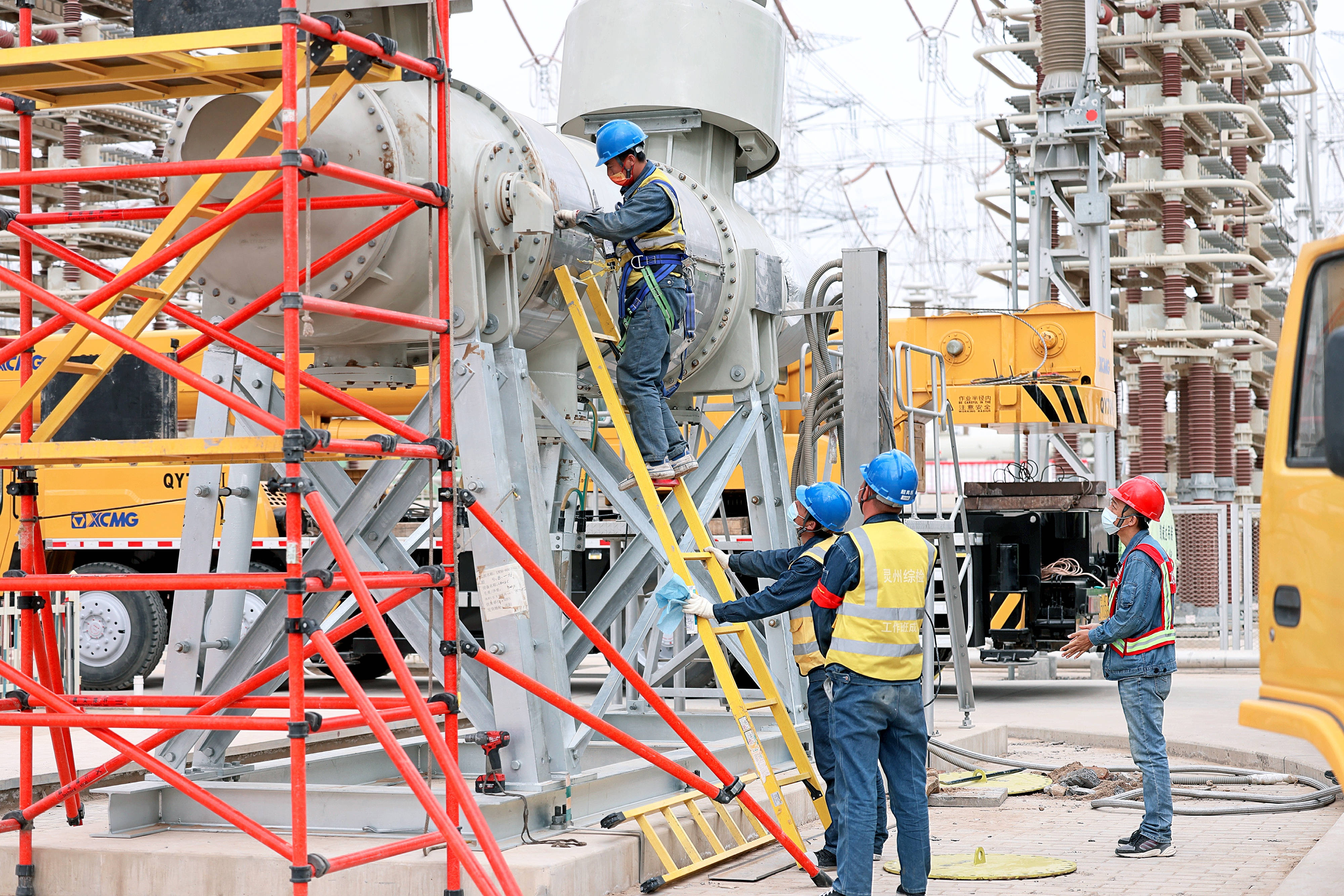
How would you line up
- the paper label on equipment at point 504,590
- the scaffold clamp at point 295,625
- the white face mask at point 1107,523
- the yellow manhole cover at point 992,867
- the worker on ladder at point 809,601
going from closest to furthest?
the scaffold clamp at point 295,625 → the paper label on equipment at point 504,590 → the worker on ladder at point 809,601 → the yellow manhole cover at point 992,867 → the white face mask at point 1107,523

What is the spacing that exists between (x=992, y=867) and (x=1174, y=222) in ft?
97.5

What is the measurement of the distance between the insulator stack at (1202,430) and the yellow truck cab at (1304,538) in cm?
3228

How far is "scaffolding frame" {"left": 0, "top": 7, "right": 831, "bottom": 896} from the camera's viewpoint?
17.8 feet

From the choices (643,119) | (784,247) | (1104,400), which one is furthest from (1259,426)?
(643,119)

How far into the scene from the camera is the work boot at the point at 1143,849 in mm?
7973

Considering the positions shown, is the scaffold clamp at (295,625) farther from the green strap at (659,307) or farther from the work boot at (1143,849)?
the work boot at (1143,849)

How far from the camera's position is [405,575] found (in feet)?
19.9

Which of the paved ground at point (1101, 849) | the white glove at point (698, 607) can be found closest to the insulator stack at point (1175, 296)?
the paved ground at point (1101, 849)

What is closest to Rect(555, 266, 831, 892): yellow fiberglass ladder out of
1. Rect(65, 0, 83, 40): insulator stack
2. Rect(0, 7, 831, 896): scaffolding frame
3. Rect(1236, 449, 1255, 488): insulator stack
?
Rect(0, 7, 831, 896): scaffolding frame

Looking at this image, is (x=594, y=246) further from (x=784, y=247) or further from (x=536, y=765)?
(x=784, y=247)

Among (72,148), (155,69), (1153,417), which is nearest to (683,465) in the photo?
(155,69)

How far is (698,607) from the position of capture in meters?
7.11

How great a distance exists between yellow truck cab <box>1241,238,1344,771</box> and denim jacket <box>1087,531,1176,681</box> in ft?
6.61

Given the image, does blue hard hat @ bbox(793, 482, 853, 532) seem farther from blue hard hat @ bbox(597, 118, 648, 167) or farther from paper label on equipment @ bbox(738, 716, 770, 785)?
blue hard hat @ bbox(597, 118, 648, 167)
